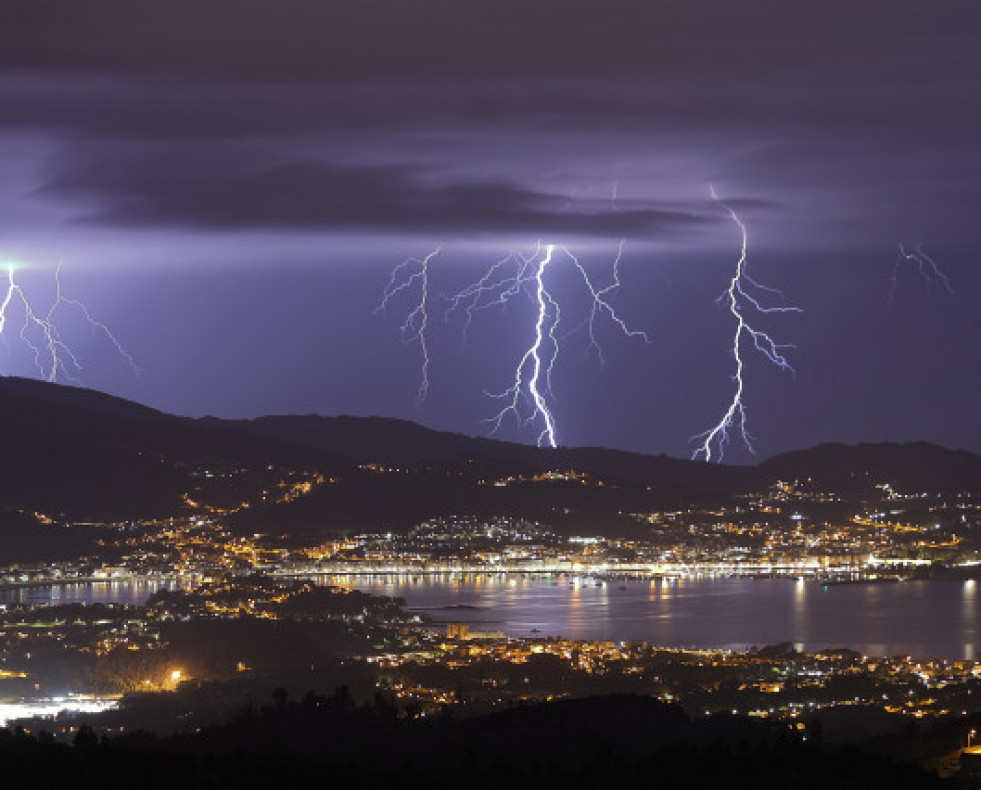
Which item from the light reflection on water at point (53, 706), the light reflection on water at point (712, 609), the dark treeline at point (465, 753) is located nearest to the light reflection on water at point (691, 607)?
the light reflection on water at point (712, 609)

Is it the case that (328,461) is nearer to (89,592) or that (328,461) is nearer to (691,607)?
(89,592)

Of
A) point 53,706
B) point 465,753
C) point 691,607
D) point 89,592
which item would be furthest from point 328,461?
point 465,753

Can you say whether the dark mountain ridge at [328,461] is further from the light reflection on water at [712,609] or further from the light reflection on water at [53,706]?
the light reflection on water at [53,706]

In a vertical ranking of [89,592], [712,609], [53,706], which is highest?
[89,592]

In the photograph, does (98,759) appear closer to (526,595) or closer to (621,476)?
(526,595)

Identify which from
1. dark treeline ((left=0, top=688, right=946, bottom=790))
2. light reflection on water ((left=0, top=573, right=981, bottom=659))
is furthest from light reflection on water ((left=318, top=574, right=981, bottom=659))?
dark treeline ((left=0, top=688, right=946, bottom=790))

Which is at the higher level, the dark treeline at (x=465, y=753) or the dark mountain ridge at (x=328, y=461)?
the dark mountain ridge at (x=328, y=461)

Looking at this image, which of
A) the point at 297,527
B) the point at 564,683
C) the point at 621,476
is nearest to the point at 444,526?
the point at 297,527

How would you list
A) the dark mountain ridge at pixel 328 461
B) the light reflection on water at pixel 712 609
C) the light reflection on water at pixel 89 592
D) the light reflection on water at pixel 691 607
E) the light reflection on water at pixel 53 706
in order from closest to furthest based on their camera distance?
the light reflection on water at pixel 53 706
the light reflection on water at pixel 712 609
the light reflection on water at pixel 691 607
the light reflection on water at pixel 89 592
the dark mountain ridge at pixel 328 461
